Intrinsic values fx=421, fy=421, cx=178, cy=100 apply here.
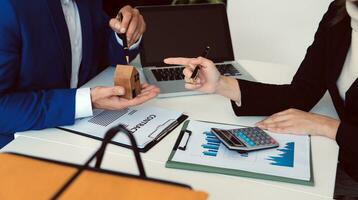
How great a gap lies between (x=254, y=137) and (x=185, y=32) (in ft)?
2.42

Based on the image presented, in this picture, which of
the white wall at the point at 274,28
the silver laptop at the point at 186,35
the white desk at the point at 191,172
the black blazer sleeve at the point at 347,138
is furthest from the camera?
the white wall at the point at 274,28

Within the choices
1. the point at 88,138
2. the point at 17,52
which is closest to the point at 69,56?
the point at 17,52

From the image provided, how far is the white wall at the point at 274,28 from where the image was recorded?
106 inches

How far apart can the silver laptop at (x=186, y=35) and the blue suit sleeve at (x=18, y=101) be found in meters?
0.51

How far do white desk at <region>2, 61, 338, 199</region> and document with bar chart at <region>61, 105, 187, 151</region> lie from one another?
1.0 inches

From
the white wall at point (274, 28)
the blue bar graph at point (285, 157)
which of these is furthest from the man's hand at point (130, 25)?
the white wall at point (274, 28)

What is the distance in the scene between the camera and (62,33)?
137 centimetres

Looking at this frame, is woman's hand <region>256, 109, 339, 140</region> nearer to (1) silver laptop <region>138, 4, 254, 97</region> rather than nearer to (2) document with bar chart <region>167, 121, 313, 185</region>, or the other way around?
(2) document with bar chart <region>167, 121, 313, 185</region>

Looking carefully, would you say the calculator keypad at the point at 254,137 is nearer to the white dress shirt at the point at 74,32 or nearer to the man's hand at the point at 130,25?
the man's hand at the point at 130,25

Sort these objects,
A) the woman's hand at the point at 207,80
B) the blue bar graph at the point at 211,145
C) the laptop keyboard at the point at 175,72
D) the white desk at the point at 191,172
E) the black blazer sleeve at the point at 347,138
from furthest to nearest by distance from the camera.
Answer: the laptop keyboard at the point at 175,72 < the woman's hand at the point at 207,80 < the black blazer sleeve at the point at 347,138 < the blue bar graph at the point at 211,145 < the white desk at the point at 191,172

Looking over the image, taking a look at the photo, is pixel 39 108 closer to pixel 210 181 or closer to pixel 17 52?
pixel 17 52

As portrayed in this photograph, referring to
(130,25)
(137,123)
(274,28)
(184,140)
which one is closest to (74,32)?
(130,25)

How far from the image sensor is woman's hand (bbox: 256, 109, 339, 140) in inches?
46.9

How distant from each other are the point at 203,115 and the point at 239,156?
0.29m
